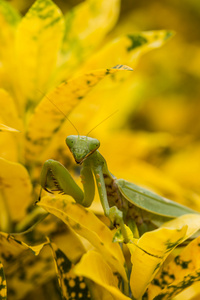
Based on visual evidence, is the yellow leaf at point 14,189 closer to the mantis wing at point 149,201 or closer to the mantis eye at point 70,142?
the mantis eye at point 70,142

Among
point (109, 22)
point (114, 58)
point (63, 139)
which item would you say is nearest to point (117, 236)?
point (63, 139)

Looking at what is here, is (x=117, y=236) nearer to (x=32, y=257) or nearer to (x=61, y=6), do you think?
(x=32, y=257)

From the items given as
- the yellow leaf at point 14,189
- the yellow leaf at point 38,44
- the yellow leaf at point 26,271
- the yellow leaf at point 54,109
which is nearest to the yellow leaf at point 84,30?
the yellow leaf at point 38,44

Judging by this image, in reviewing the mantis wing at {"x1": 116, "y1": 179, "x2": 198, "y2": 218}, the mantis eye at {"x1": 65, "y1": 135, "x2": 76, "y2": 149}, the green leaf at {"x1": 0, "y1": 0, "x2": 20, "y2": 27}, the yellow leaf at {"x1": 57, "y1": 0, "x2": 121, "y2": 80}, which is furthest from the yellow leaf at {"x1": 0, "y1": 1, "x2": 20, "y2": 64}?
the mantis wing at {"x1": 116, "y1": 179, "x2": 198, "y2": 218}

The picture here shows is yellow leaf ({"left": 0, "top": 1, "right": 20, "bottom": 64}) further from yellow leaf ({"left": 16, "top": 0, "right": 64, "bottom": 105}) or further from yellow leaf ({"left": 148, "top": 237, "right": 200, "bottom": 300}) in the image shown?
yellow leaf ({"left": 148, "top": 237, "right": 200, "bottom": 300})

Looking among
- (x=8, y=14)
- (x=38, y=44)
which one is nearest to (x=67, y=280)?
(x=38, y=44)

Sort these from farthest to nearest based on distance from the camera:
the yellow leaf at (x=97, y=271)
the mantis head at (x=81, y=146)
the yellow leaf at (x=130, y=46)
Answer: the yellow leaf at (x=130, y=46), the mantis head at (x=81, y=146), the yellow leaf at (x=97, y=271)
